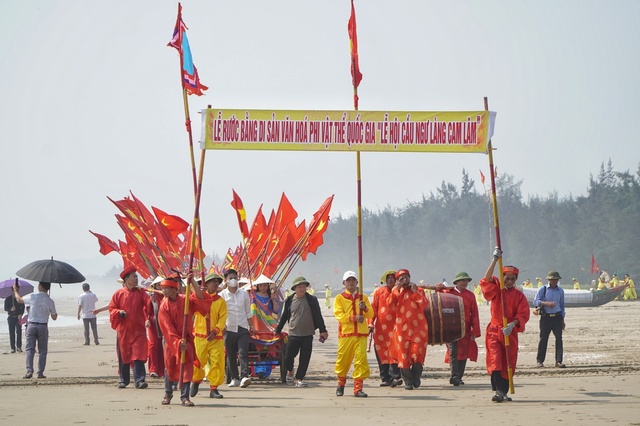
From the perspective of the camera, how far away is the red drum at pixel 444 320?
13.9 metres

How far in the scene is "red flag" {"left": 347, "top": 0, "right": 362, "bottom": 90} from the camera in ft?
45.5

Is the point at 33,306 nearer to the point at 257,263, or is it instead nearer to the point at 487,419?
the point at 257,263

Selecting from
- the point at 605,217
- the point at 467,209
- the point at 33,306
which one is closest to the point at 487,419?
the point at 33,306

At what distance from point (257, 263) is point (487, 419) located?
10.3 m

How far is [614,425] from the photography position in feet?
31.4

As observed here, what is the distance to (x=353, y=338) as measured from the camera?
12.7 m

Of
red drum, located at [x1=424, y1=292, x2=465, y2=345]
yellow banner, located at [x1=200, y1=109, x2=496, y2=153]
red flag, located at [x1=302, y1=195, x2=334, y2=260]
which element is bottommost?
red drum, located at [x1=424, y1=292, x2=465, y2=345]

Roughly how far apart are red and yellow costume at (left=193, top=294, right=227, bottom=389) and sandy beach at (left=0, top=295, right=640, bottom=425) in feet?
1.23

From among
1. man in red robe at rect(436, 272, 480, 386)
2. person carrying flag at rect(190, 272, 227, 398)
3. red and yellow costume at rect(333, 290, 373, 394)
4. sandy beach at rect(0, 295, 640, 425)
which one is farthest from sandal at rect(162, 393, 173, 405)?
man in red robe at rect(436, 272, 480, 386)

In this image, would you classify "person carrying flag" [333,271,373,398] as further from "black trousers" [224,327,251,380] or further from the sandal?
the sandal

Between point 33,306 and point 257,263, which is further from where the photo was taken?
point 257,263

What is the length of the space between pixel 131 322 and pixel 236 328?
1456mm

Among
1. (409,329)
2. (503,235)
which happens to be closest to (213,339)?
(409,329)

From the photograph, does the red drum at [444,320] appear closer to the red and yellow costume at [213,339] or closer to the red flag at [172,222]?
the red and yellow costume at [213,339]
